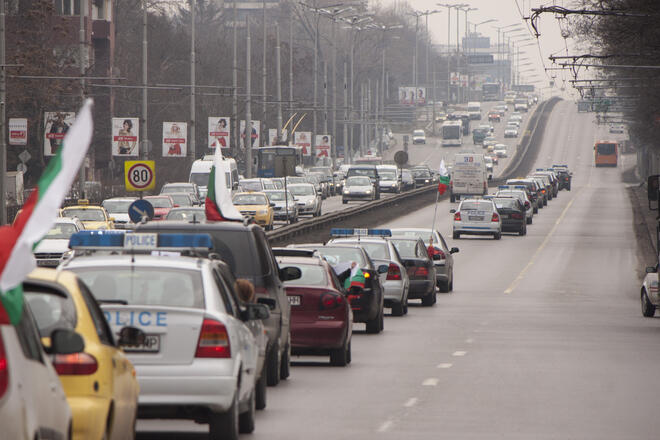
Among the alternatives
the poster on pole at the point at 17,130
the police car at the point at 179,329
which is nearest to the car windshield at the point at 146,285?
the police car at the point at 179,329

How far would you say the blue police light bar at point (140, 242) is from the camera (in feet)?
40.2

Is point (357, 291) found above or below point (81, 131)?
below

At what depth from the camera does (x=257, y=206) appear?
5906 centimetres

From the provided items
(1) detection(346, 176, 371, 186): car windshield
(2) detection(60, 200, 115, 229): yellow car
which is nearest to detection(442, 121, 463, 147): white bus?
(1) detection(346, 176, 371, 186): car windshield

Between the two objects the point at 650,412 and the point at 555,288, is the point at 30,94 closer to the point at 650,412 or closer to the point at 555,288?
the point at 555,288

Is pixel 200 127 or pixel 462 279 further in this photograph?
pixel 200 127

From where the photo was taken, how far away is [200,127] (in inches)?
4215

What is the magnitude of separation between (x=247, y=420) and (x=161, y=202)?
4088cm

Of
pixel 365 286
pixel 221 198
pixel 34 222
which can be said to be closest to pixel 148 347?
pixel 34 222

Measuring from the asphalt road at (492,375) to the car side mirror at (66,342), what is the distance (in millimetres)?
4310

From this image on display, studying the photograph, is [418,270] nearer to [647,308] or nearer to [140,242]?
[647,308]

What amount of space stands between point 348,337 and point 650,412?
5.39 m

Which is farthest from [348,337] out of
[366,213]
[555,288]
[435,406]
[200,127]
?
[200,127]

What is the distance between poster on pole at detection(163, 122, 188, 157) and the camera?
62.7m
